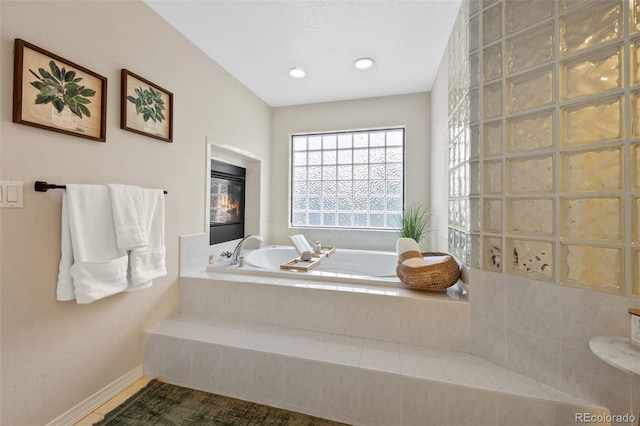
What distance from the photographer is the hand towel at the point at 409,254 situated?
67.1 inches

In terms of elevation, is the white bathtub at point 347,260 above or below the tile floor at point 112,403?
above

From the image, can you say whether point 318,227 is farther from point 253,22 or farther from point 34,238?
point 34,238

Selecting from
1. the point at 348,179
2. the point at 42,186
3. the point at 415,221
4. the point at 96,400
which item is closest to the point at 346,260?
the point at 415,221

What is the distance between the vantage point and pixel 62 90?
1.28 metres

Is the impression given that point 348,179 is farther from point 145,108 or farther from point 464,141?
point 145,108

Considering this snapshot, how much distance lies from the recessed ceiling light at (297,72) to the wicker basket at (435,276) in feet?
6.79

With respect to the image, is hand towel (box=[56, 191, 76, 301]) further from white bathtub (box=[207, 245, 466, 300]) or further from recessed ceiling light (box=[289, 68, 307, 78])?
recessed ceiling light (box=[289, 68, 307, 78])

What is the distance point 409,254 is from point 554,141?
983 mm

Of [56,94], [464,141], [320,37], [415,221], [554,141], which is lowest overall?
[415,221]

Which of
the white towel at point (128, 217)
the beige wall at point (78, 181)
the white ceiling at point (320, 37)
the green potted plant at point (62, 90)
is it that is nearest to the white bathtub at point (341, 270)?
the beige wall at point (78, 181)

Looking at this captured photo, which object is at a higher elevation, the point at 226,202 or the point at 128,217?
the point at 226,202

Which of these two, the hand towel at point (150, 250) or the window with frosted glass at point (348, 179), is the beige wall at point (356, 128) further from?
the hand towel at point (150, 250)

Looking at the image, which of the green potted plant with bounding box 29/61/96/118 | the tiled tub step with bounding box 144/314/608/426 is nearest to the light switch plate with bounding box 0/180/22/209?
the green potted plant with bounding box 29/61/96/118

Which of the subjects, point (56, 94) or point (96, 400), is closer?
point (56, 94)
